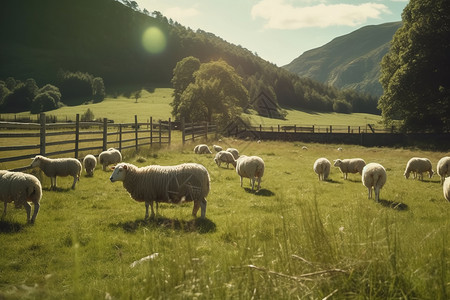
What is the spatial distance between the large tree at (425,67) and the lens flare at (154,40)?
107668mm

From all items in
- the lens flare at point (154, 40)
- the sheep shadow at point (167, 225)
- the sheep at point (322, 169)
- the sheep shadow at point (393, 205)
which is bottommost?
the sheep shadow at point (167, 225)

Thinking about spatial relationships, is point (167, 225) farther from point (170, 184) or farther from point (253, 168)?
point (253, 168)

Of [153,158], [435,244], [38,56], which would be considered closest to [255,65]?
[38,56]

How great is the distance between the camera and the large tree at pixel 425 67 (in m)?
27.6

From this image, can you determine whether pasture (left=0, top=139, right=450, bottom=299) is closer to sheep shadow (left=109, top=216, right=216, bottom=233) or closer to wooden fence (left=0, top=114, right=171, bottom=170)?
sheep shadow (left=109, top=216, right=216, bottom=233)

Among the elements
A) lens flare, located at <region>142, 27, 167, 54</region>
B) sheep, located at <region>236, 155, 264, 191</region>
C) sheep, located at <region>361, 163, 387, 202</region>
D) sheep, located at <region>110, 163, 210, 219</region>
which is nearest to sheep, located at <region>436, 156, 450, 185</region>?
sheep, located at <region>361, 163, 387, 202</region>

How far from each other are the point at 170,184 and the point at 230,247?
9.00 ft

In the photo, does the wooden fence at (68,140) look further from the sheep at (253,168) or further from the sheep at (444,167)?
the sheep at (444,167)

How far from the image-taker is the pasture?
2.19 m

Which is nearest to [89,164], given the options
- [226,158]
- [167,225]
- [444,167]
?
[226,158]

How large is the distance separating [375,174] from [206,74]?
3684cm

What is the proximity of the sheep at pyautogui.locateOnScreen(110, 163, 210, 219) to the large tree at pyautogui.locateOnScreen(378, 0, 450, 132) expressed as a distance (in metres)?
28.6

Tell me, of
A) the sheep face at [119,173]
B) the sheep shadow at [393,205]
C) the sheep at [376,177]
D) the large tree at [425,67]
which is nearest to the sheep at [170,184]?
the sheep face at [119,173]

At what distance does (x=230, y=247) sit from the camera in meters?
4.73
